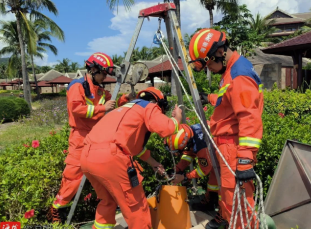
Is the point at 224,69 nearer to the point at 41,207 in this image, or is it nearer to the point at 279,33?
the point at 41,207

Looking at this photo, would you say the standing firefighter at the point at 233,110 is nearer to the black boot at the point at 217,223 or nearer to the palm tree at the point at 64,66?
the black boot at the point at 217,223

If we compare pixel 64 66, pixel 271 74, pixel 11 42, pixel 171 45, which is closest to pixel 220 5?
pixel 271 74

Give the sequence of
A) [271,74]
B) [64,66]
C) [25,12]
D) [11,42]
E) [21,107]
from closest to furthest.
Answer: [21,107]
[271,74]
[25,12]
[11,42]
[64,66]

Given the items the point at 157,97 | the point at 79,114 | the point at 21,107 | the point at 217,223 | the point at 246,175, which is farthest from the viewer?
the point at 21,107

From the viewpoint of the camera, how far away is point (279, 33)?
4938 cm

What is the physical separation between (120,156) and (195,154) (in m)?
1.32

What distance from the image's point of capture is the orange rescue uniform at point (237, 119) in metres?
2.13

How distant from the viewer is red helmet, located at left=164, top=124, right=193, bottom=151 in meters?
3.11

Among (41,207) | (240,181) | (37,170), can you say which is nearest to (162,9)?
(240,181)

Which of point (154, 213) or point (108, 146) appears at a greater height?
point (108, 146)

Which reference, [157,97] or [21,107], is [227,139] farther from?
[21,107]

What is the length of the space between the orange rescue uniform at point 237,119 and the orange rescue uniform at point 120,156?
441 mm

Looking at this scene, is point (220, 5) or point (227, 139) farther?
point (220, 5)

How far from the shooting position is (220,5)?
18.2 meters
